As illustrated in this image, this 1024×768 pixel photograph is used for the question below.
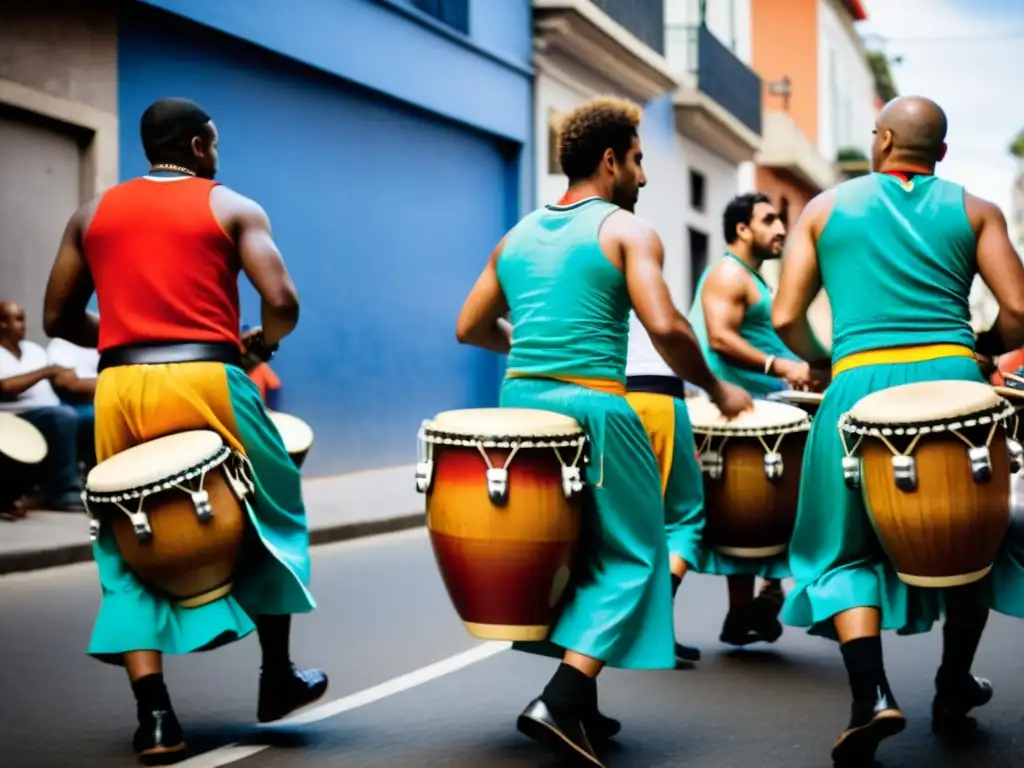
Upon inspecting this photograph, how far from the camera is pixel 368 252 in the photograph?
16188 mm

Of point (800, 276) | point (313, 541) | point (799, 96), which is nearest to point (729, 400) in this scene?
point (800, 276)

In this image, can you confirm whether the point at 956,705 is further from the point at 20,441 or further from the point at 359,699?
the point at 20,441

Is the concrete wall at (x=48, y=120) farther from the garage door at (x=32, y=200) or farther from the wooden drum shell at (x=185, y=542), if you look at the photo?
the wooden drum shell at (x=185, y=542)

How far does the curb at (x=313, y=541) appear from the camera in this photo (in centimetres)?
909

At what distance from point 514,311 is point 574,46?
15787 millimetres

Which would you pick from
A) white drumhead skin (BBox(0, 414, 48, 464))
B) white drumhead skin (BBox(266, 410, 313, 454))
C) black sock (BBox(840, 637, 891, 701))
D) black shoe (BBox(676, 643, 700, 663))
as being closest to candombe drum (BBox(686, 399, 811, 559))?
black shoe (BBox(676, 643, 700, 663))

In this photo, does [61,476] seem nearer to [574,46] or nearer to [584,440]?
[584,440]

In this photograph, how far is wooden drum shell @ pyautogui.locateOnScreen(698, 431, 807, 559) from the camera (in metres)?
6.30

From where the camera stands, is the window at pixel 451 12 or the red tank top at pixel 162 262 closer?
the red tank top at pixel 162 262

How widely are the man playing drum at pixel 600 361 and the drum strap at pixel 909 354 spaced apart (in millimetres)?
481

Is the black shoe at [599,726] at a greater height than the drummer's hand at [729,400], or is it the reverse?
the drummer's hand at [729,400]

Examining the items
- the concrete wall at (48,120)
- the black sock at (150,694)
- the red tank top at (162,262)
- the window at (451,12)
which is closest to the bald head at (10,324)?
the concrete wall at (48,120)

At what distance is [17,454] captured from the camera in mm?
10289

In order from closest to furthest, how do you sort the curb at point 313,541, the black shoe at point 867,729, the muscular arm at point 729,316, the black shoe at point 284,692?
1. the black shoe at point 867,729
2. the black shoe at point 284,692
3. the muscular arm at point 729,316
4. the curb at point 313,541
